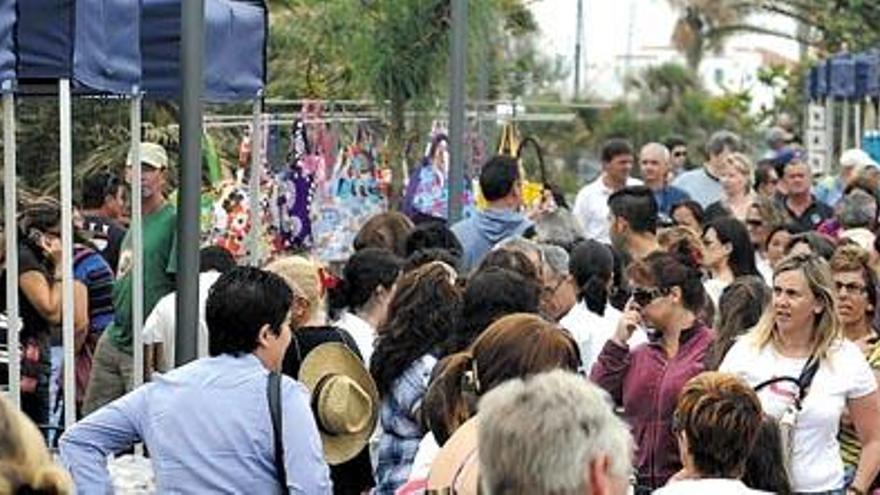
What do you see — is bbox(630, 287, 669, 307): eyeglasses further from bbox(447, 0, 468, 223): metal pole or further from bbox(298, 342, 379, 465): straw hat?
bbox(447, 0, 468, 223): metal pole

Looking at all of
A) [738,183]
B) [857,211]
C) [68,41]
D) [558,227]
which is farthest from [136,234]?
[738,183]

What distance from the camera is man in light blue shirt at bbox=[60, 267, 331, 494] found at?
6.91 metres

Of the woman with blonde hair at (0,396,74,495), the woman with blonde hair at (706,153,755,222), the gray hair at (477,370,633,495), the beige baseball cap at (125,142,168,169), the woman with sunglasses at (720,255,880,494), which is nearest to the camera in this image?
the woman with blonde hair at (0,396,74,495)

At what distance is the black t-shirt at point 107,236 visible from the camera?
40.1ft

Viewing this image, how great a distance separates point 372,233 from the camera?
11.7m

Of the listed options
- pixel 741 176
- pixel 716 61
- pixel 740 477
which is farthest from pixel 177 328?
pixel 716 61

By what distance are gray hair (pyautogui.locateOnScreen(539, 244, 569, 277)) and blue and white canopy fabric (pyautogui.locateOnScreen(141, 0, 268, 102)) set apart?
5.25 feet

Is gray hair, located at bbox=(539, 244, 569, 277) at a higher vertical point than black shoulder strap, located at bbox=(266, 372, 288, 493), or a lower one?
higher

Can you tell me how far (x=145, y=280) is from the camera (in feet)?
36.2

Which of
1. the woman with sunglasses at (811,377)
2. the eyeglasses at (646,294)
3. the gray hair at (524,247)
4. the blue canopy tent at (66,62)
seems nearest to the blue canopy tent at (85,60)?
the blue canopy tent at (66,62)

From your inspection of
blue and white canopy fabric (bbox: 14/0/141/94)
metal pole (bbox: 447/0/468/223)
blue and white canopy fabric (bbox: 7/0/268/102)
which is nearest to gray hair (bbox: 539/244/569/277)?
blue and white canopy fabric (bbox: 7/0/268/102)

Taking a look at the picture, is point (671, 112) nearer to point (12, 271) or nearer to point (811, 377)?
point (811, 377)

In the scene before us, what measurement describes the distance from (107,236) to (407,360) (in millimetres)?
4340

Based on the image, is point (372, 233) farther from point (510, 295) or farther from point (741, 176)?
point (741, 176)
